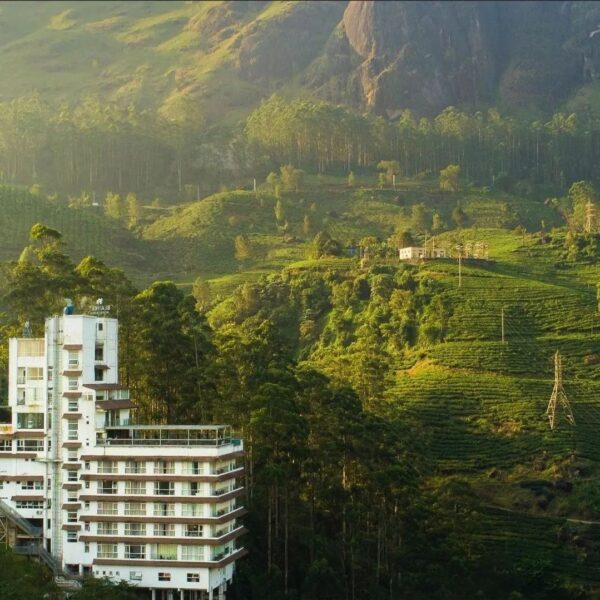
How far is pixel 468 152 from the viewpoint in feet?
532

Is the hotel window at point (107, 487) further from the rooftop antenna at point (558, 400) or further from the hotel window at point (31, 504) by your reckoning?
the rooftop antenna at point (558, 400)

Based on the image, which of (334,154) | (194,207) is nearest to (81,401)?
(194,207)

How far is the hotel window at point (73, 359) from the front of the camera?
59.0 meters

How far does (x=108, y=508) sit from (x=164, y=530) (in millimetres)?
2772

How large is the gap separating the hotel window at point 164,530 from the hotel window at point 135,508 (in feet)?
2.95

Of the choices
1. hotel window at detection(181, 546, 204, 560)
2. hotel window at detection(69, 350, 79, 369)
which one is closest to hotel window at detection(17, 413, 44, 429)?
hotel window at detection(69, 350, 79, 369)

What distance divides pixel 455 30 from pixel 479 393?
122m

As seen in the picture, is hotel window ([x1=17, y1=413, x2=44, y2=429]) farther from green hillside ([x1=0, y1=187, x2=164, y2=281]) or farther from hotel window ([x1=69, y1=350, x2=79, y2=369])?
green hillside ([x1=0, y1=187, x2=164, y2=281])

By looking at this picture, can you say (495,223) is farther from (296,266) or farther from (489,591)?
(489,591)

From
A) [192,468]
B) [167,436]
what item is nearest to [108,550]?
[192,468]

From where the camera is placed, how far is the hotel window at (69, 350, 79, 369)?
5900cm

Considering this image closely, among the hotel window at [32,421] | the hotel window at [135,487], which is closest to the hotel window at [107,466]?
the hotel window at [135,487]

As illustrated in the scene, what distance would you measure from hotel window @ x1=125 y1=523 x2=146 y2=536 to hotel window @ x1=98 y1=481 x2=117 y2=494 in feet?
5.35

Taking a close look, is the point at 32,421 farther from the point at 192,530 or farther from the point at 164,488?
the point at 192,530
